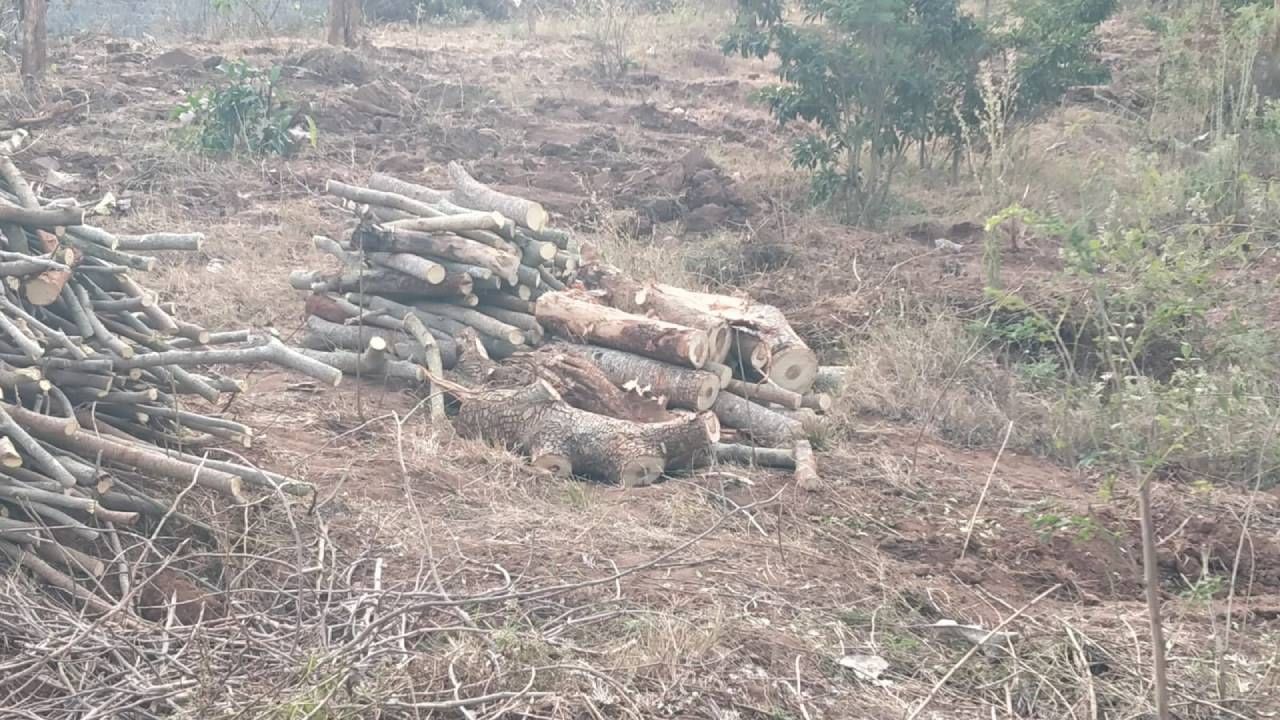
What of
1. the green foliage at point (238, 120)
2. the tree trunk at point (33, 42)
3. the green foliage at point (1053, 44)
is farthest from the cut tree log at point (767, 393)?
the tree trunk at point (33, 42)

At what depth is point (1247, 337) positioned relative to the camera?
16.8ft

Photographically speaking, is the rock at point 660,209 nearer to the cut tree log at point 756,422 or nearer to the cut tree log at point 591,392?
the cut tree log at point 756,422

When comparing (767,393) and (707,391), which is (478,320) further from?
(767,393)

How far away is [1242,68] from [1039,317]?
7.17m

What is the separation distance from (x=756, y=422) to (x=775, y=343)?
513 mm

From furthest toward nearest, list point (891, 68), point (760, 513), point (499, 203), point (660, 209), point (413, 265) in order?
point (660, 209)
point (891, 68)
point (499, 203)
point (413, 265)
point (760, 513)

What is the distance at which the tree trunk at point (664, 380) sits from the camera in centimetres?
587

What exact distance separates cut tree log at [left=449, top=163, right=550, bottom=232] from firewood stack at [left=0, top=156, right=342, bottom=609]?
7.24 ft

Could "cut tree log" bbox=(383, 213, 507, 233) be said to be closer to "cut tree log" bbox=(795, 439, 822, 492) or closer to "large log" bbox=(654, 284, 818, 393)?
"large log" bbox=(654, 284, 818, 393)

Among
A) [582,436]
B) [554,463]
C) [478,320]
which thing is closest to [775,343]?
[582,436]

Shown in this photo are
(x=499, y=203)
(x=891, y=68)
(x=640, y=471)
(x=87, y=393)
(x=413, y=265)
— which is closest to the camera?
(x=87, y=393)

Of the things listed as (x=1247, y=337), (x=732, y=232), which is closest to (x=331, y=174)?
(x=732, y=232)

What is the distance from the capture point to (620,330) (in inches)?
242

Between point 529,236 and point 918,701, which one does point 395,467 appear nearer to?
point 529,236
